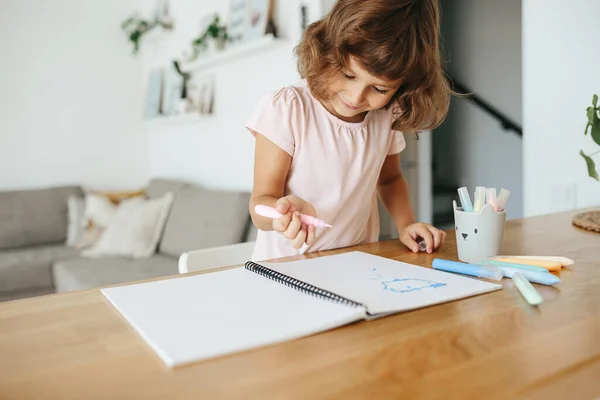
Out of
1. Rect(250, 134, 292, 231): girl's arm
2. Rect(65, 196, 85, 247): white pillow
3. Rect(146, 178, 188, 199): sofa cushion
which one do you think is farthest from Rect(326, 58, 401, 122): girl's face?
Rect(65, 196, 85, 247): white pillow

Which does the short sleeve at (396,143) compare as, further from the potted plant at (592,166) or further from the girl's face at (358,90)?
the potted plant at (592,166)

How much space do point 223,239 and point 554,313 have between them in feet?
6.56

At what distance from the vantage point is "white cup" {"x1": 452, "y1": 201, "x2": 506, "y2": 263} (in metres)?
0.82

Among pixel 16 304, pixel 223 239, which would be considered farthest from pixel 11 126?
pixel 16 304

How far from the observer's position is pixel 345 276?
73 centimetres

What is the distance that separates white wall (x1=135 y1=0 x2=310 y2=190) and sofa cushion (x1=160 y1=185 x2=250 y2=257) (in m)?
0.20

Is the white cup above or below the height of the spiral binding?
above

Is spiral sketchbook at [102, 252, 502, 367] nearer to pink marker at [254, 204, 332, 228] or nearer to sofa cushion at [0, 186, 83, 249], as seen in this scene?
pink marker at [254, 204, 332, 228]

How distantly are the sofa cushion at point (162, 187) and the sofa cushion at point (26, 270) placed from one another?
58 centimetres

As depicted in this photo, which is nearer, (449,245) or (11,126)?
(449,245)

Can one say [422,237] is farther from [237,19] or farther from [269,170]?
[237,19]

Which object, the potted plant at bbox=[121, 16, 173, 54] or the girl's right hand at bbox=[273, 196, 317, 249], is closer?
the girl's right hand at bbox=[273, 196, 317, 249]

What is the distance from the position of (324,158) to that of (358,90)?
8.1 inches

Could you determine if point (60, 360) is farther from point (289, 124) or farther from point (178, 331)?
point (289, 124)
